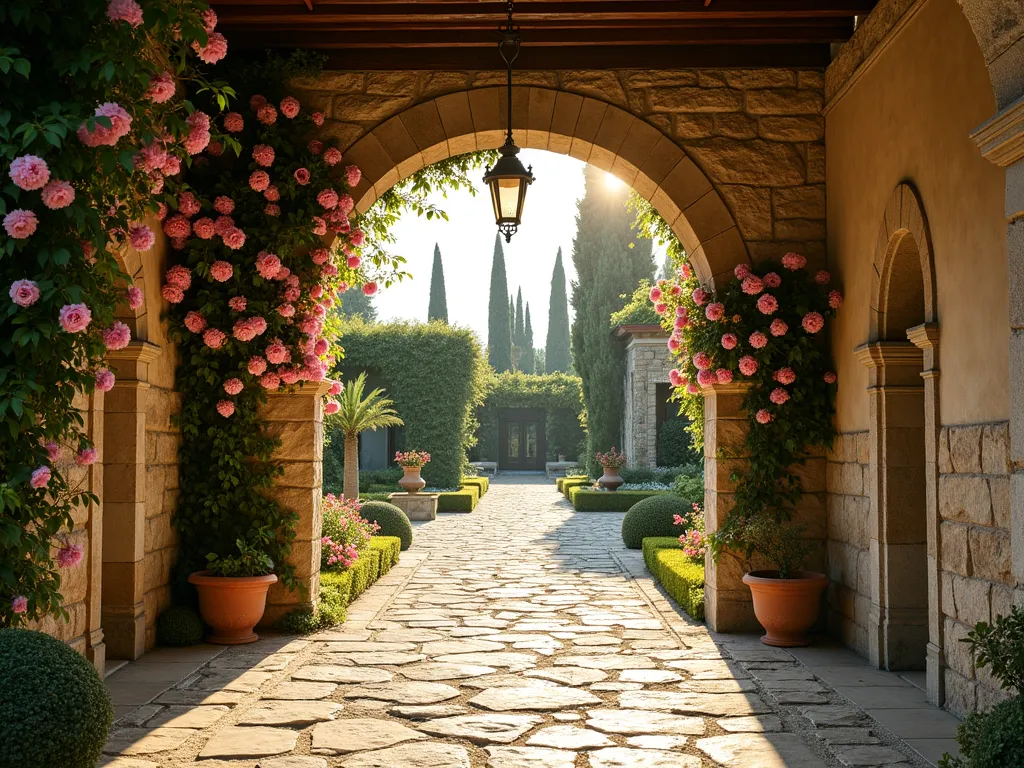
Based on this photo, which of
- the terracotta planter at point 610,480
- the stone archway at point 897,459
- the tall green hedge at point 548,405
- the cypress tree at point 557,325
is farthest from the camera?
the cypress tree at point 557,325

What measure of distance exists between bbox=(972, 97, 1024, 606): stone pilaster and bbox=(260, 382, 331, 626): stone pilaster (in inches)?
184

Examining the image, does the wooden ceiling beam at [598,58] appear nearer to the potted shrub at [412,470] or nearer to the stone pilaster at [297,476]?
the stone pilaster at [297,476]

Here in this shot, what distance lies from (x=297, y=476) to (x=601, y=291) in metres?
20.0

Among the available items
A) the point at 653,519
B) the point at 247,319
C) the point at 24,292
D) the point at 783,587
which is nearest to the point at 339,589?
the point at 247,319

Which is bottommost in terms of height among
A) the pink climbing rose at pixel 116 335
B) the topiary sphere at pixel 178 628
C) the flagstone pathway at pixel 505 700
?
the flagstone pathway at pixel 505 700

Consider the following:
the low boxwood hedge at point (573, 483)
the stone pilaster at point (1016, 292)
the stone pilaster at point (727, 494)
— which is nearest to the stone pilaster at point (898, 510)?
the stone pilaster at point (727, 494)

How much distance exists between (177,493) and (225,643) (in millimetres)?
1099

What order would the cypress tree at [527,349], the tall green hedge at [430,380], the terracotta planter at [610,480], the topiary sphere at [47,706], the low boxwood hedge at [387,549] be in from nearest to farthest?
the topiary sphere at [47,706] < the low boxwood hedge at [387,549] < the terracotta planter at [610,480] < the tall green hedge at [430,380] < the cypress tree at [527,349]

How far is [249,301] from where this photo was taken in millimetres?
6715

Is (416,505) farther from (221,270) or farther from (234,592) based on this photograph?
(221,270)

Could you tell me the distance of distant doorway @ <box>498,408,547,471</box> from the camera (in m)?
35.0

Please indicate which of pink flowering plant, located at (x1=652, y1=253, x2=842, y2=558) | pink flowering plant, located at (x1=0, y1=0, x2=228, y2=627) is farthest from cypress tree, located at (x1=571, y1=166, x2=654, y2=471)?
pink flowering plant, located at (x1=0, y1=0, x2=228, y2=627)

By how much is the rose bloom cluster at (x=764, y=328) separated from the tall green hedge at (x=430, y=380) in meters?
14.3

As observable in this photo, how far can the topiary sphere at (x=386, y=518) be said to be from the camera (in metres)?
11.9
